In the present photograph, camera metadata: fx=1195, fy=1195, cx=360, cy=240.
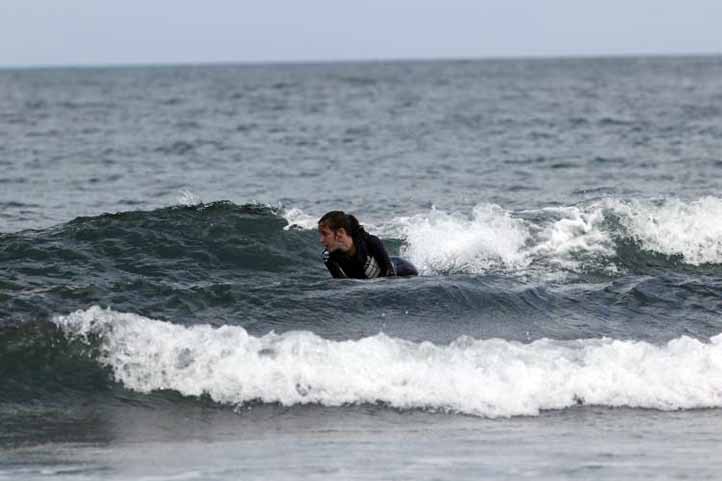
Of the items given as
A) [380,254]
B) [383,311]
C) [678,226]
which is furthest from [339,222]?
[678,226]

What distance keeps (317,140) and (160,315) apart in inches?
927

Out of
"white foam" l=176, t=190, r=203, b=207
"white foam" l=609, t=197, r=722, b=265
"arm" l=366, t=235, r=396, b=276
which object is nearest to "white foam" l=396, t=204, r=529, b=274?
"white foam" l=609, t=197, r=722, b=265

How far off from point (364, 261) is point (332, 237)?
708 millimetres

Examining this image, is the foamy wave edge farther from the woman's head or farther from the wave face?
the woman's head

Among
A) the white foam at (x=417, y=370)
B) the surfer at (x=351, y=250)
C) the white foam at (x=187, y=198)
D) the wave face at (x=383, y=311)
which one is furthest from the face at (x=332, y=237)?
the white foam at (x=187, y=198)

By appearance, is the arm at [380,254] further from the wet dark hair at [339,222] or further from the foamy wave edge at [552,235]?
the foamy wave edge at [552,235]

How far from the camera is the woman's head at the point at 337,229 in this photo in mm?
11883

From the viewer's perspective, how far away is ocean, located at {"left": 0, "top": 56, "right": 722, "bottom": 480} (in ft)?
27.5

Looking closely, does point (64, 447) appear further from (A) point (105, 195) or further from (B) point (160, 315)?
(A) point (105, 195)

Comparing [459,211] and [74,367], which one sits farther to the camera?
[459,211]

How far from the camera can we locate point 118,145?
33562 millimetres

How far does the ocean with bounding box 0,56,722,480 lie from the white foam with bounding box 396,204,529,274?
0.04 meters

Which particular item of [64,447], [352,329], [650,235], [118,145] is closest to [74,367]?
[64,447]

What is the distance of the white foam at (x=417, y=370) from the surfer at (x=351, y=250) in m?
1.51
